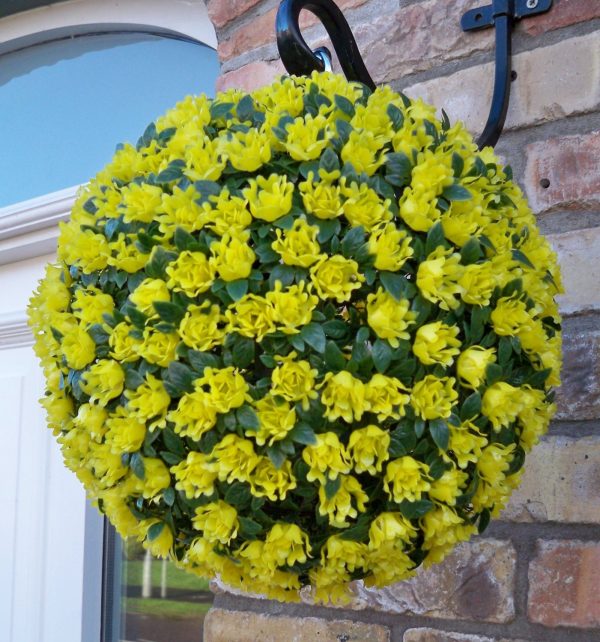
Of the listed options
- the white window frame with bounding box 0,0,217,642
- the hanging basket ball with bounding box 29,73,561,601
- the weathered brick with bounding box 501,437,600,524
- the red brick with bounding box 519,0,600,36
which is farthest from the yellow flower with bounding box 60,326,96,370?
the white window frame with bounding box 0,0,217,642

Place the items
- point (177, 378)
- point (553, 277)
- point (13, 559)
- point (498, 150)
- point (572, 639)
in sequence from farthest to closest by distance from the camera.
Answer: point (13, 559)
point (498, 150)
point (572, 639)
point (553, 277)
point (177, 378)

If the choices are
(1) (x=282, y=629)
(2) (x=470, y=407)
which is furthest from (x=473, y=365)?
(1) (x=282, y=629)

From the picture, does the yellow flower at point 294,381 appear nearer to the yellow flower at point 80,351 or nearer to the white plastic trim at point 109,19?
the yellow flower at point 80,351

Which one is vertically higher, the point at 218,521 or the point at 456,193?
the point at 456,193

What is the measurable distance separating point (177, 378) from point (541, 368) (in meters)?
0.25

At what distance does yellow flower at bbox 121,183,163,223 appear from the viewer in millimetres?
555

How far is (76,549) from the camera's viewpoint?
1529mm

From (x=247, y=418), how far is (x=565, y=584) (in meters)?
0.48

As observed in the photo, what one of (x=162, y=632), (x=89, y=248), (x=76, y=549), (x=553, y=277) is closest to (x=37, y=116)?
(x=76, y=549)

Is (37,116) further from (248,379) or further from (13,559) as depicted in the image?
(248,379)

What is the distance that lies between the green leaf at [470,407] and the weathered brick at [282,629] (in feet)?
1.60

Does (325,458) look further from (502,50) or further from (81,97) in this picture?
(81,97)

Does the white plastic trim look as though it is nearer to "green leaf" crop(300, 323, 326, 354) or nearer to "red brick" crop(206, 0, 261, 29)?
"red brick" crop(206, 0, 261, 29)

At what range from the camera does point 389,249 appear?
1.69 feet
